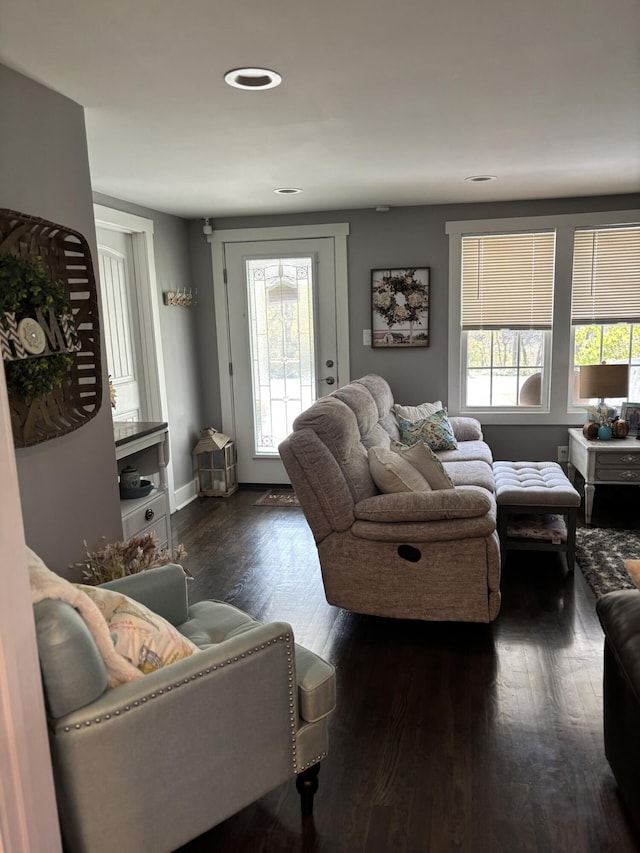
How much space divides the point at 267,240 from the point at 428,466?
111 inches

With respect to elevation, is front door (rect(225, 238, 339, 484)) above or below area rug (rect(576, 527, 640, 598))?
above

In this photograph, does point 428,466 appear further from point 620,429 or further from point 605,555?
point 620,429

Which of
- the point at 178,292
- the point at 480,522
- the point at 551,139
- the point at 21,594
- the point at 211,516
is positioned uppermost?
the point at 551,139

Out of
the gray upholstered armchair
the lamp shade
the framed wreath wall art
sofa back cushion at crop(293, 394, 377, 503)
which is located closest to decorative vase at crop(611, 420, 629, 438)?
the lamp shade

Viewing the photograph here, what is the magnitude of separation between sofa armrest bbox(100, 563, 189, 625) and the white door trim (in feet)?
7.85

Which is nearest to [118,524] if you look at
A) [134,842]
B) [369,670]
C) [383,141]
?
[369,670]

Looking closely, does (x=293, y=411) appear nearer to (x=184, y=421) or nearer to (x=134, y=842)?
(x=184, y=421)

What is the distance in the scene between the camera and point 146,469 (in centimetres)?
338

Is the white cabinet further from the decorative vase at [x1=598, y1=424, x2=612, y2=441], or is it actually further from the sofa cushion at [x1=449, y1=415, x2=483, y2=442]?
the decorative vase at [x1=598, y1=424, x2=612, y2=441]

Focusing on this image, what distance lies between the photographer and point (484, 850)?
1.73 metres

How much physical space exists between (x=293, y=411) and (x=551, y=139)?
2.95 m

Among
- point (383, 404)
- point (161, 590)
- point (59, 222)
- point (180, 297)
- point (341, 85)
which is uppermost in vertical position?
point (341, 85)

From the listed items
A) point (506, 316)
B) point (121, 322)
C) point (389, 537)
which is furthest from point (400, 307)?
point (389, 537)

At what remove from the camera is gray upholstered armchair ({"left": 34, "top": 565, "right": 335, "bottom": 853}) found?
53.8 inches
